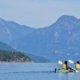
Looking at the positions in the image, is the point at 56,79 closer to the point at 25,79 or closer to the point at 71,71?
the point at 25,79

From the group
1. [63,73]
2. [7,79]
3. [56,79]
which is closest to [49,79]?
[56,79]

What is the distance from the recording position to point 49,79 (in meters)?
95.8

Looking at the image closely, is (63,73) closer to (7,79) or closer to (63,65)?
(63,65)

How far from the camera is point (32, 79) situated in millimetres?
99500

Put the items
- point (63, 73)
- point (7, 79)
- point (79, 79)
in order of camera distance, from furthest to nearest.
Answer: point (63, 73), point (7, 79), point (79, 79)

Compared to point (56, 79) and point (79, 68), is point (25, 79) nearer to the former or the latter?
point (56, 79)

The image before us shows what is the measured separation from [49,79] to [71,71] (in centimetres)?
2539

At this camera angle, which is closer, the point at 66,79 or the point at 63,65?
the point at 66,79

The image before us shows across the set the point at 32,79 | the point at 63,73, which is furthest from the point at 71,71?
the point at 32,79

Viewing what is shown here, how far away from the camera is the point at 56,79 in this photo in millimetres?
96688

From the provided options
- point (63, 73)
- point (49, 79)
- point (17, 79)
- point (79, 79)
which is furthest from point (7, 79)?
→ point (63, 73)

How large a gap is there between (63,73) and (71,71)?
2.34 metres

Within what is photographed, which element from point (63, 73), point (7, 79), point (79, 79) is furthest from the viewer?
point (63, 73)

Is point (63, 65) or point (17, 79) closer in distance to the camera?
point (17, 79)
